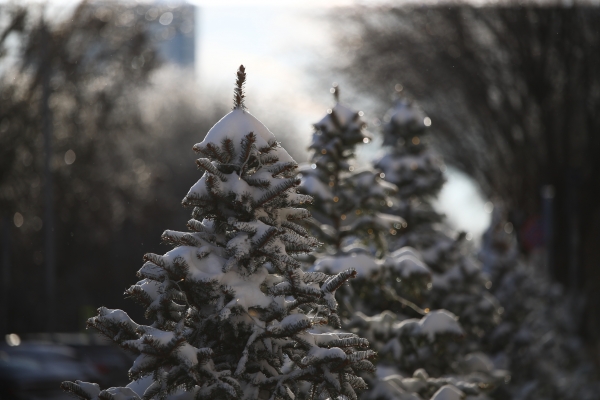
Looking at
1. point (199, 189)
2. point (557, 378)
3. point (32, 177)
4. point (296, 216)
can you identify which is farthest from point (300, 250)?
point (32, 177)

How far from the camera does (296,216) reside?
192 inches

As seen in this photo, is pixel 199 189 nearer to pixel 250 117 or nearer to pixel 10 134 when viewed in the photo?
pixel 250 117

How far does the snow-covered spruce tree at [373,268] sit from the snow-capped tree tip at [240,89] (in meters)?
2.26

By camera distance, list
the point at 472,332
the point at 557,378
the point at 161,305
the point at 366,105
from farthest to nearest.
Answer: the point at 366,105 < the point at 557,378 < the point at 472,332 < the point at 161,305

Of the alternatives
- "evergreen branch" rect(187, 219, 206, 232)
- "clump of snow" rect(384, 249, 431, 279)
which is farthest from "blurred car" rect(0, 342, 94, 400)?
"evergreen branch" rect(187, 219, 206, 232)

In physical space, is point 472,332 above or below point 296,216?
above

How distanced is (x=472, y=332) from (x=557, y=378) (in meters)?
6.62

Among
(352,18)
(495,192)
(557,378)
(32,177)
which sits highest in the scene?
(352,18)

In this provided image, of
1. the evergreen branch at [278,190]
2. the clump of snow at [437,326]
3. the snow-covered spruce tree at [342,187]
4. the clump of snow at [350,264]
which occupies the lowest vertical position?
the evergreen branch at [278,190]

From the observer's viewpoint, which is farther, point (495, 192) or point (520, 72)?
point (495, 192)

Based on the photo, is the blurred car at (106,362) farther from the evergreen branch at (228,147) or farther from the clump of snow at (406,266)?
the evergreen branch at (228,147)

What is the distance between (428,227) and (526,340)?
156 inches

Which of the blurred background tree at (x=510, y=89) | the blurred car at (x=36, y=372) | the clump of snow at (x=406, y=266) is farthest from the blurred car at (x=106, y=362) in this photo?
the blurred background tree at (x=510, y=89)

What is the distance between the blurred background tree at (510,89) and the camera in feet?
87.6
